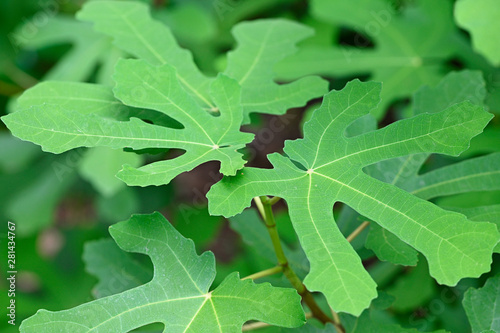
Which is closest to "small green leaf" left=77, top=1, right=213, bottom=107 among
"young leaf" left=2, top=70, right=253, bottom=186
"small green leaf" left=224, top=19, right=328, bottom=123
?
"small green leaf" left=224, top=19, right=328, bottom=123

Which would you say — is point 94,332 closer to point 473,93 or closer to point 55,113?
point 55,113

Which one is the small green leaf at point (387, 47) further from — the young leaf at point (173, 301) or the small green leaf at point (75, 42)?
the young leaf at point (173, 301)

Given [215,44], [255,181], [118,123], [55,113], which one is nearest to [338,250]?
[255,181]

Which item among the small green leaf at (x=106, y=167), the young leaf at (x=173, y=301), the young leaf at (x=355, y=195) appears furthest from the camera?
the small green leaf at (x=106, y=167)

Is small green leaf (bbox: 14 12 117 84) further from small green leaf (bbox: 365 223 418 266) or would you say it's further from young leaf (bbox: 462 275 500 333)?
young leaf (bbox: 462 275 500 333)

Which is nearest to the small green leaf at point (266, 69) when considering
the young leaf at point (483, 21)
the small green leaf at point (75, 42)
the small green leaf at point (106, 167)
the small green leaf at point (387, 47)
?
the young leaf at point (483, 21)

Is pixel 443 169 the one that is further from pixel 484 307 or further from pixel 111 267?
pixel 111 267
